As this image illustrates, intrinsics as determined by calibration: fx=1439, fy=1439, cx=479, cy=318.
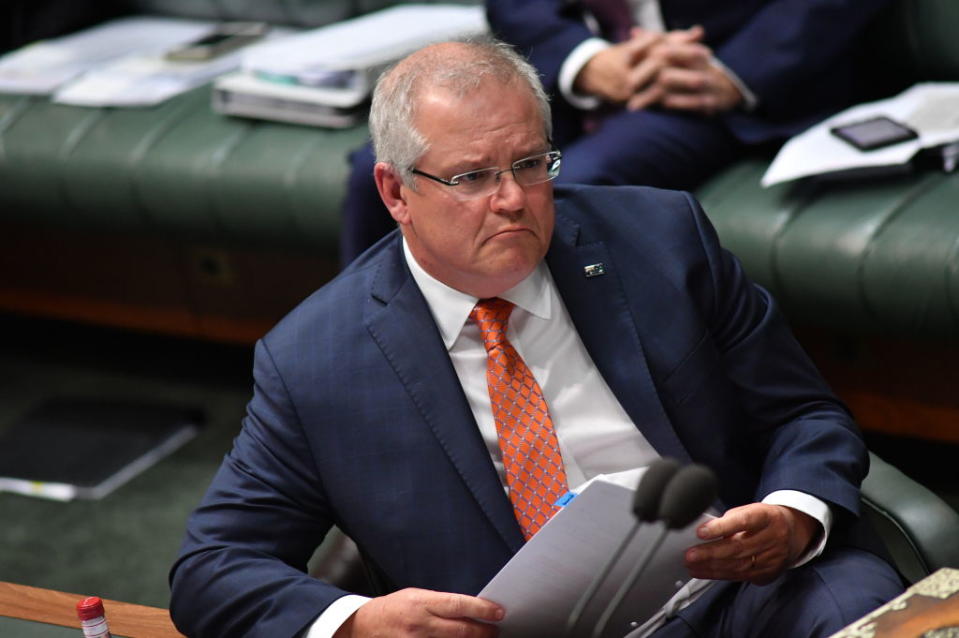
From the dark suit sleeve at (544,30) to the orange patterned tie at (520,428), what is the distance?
1.22m

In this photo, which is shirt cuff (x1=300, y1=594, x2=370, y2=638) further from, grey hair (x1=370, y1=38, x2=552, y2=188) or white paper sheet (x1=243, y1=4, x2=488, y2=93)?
white paper sheet (x1=243, y1=4, x2=488, y2=93)

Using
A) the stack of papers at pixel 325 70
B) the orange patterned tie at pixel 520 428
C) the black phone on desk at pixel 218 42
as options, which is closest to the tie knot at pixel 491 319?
the orange patterned tie at pixel 520 428

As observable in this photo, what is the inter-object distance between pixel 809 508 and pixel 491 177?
508 millimetres

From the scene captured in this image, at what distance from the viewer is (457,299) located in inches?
67.3

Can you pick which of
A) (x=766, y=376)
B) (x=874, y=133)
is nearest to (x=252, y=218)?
(x=874, y=133)

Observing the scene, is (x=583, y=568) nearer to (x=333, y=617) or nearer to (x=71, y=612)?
(x=333, y=617)

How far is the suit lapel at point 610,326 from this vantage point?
167cm

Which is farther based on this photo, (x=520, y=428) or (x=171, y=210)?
(x=171, y=210)

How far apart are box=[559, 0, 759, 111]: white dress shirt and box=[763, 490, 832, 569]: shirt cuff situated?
1362 millimetres

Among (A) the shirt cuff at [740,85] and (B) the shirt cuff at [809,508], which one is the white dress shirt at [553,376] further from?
(A) the shirt cuff at [740,85]

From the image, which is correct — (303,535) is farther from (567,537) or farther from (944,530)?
(944,530)

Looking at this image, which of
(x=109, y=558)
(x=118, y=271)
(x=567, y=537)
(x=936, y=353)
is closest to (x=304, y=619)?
(x=567, y=537)

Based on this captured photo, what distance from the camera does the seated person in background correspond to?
2.72 metres

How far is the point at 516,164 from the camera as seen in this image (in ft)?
5.33
